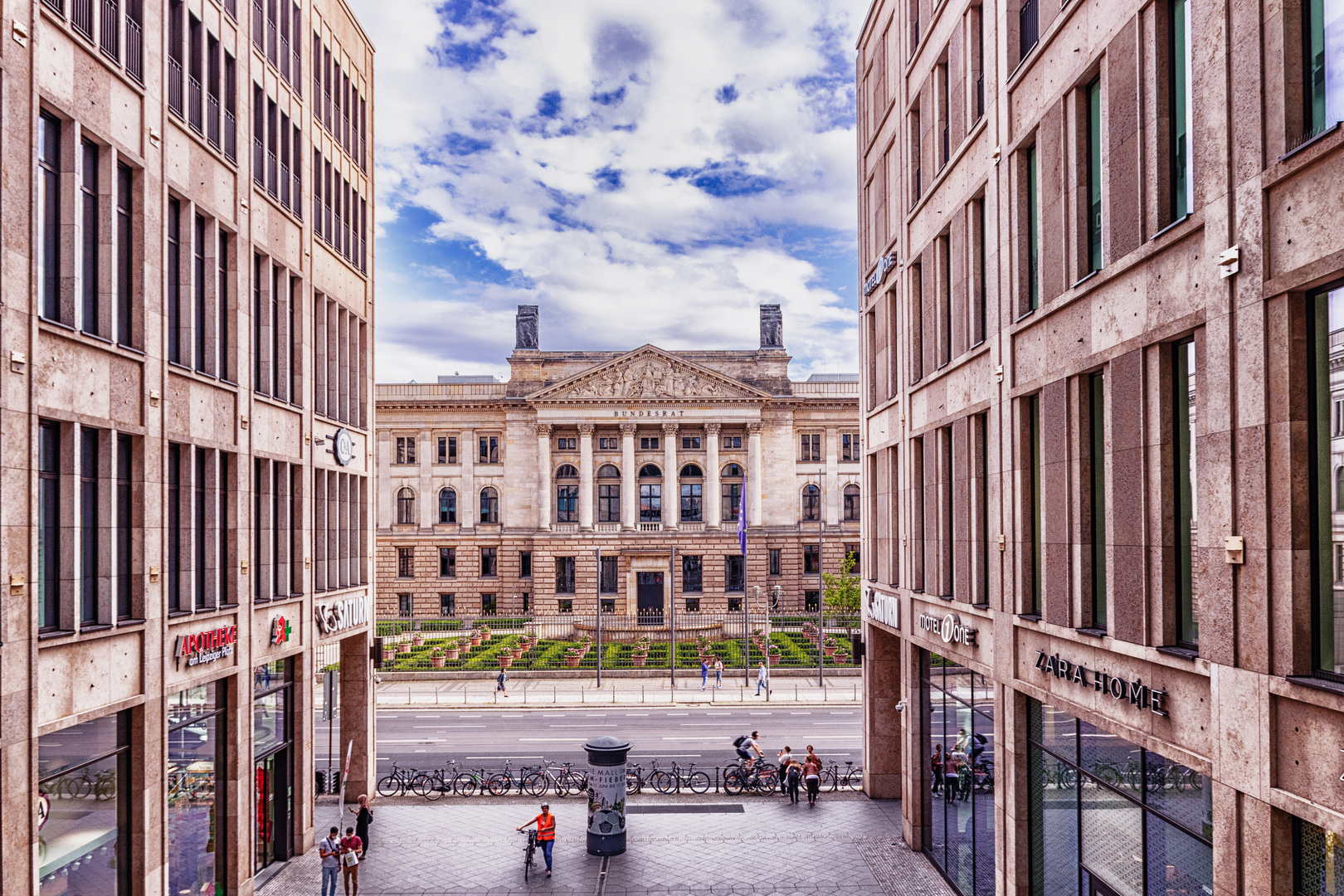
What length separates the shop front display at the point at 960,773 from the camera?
18734mm

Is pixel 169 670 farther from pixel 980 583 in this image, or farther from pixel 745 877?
pixel 980 583

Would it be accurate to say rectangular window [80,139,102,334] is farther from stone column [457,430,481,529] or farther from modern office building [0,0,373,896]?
stone column [457,430,481,529]

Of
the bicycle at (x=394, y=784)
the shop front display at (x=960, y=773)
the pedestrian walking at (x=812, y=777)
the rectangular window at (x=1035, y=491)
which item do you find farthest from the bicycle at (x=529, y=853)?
the rectangular window at (x=1035, y=491)

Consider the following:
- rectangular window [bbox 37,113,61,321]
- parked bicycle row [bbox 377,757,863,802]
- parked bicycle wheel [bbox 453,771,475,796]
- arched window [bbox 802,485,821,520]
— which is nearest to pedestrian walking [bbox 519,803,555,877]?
parked bicycle row [bbox 377,757,863,802]

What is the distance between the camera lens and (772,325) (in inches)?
3184

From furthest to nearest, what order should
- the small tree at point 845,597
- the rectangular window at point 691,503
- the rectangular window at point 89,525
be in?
the rectangular window at point 691,503 → the small tree at point 845,597 → the rectangular window at point 89,525

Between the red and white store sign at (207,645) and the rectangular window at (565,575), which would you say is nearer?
the red and white store sign at (207,645)

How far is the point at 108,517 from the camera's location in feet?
51.1

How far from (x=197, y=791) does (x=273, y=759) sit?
14.3 ft

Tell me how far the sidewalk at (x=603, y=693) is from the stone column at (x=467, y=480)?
89.7 ft

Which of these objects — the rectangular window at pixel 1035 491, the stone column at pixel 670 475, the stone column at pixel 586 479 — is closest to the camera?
the rectangular window at pixel 1035 491

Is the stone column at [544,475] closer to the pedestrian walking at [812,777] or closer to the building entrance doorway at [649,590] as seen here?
the building entrance doorway at [649,590]

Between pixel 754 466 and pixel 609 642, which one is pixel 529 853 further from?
pixel 754 466

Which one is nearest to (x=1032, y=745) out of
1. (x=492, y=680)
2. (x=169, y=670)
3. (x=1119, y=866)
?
(x=1119, y=866)
